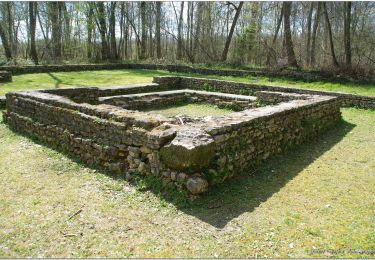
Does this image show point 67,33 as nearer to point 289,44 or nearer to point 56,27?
point 56,27

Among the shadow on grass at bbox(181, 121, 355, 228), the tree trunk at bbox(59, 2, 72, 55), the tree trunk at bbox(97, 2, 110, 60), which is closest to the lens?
the shadow on grass at bbox(181, 121, 355, 228)

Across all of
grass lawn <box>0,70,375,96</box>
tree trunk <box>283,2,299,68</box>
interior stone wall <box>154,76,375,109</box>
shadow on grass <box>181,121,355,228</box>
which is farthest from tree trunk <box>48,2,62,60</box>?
shadow on grass <box>181,121,355,228</box>

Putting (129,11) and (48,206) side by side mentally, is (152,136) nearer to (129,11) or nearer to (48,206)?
(48,206)

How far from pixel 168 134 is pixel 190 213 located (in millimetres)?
1266

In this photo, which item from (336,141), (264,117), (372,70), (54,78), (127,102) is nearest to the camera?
(264,117)

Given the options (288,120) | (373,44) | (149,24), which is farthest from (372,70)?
(149,24)

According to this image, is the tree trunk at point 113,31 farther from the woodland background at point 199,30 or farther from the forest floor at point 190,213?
the forest floor at point 190,213

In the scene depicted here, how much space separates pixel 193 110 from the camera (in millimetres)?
11883

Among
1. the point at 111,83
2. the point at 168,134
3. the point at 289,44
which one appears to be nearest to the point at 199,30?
the point at 289,44

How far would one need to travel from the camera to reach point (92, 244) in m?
3.88

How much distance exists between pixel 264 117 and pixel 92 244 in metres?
3.89

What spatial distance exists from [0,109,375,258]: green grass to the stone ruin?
0.31 m

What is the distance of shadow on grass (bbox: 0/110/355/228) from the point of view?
15.1 ft

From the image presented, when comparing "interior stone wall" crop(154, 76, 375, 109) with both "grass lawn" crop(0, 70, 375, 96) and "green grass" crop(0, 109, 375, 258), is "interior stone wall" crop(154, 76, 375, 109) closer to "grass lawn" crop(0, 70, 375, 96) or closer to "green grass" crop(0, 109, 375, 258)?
"grass lawn" crop(0, 70, 375, 96)
